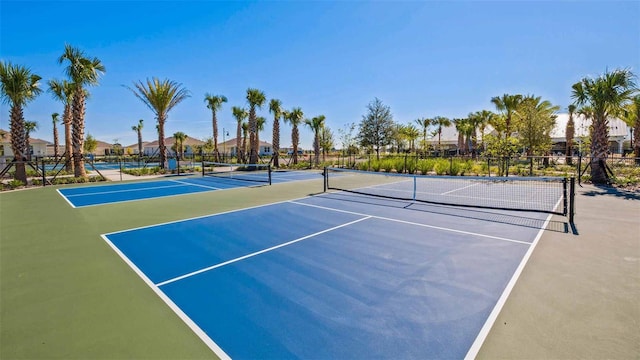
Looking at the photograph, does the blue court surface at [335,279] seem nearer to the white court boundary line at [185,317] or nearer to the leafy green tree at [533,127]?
the white court boundary line at [185,317]

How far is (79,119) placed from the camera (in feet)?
63.8

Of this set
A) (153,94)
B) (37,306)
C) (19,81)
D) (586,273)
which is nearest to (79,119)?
(19,81)

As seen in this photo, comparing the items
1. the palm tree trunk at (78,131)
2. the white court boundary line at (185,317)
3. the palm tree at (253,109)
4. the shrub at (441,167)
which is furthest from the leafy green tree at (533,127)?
the palm tree trunk at (78,131)

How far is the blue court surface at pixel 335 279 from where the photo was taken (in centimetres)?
319

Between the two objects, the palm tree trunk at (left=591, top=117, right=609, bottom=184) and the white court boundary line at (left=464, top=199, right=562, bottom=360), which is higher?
the palm tree trunk at (left=591, top=117, right=609, bottom=184)

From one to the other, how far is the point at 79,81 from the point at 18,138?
4.48 metres

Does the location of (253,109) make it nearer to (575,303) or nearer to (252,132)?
(252,132)

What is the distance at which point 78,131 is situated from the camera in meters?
19.5

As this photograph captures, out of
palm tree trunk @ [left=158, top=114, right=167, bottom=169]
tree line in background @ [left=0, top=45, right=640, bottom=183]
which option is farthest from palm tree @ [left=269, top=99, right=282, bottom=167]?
palm tree trunk @ [left=158, top=114, right=167, bottom=169]

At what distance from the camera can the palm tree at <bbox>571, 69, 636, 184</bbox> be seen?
15.0m

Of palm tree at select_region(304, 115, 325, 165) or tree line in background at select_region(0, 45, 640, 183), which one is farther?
palm tree at select_region(304, 115, 325, 165)

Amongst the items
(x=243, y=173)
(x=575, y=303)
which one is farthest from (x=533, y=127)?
(x=575, y=303)

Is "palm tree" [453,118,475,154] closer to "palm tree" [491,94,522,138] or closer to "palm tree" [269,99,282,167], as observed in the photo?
"palm tree" [491,94,522,138]

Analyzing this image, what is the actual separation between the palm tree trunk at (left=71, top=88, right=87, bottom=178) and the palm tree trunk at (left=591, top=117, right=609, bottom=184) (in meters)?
28.5
